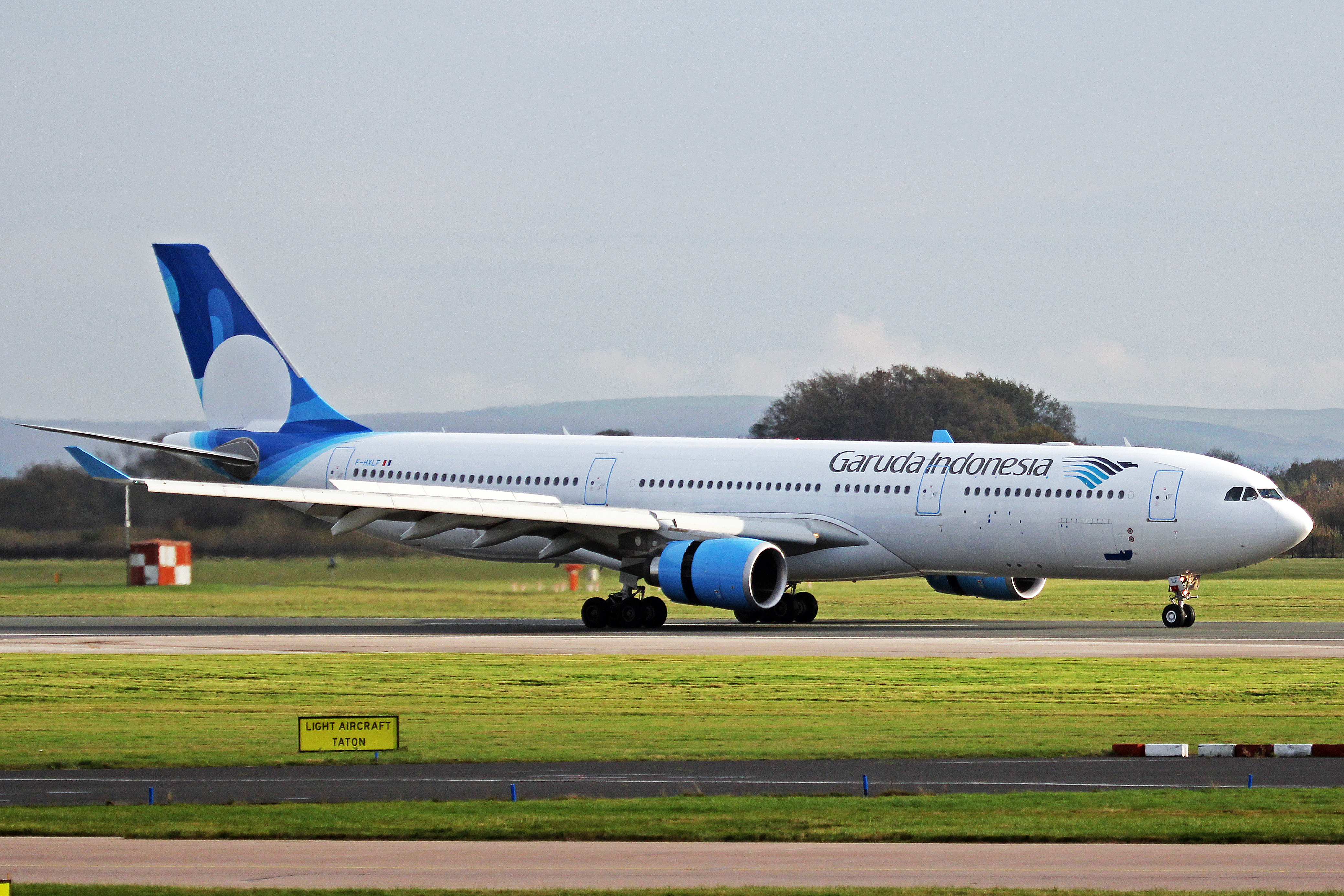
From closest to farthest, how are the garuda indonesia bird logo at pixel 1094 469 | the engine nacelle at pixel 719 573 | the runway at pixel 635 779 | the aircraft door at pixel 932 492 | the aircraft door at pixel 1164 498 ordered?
the runway at pixel 635 779, the aircraft door at pixel 1164 498, the engine nacelle at pixel 719 573, the garuda indonesia bird logo at pixel 1094 469, the aircraft door at pixel 932 492

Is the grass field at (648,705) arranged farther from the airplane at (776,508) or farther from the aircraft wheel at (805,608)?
the aircraft wheel at (805,608)

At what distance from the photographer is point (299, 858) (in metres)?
13.1

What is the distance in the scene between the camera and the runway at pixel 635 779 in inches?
650

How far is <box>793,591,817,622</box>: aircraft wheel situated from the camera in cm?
4362

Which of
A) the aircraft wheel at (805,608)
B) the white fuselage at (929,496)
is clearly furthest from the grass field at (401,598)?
the aircraft wheel at (805,608)

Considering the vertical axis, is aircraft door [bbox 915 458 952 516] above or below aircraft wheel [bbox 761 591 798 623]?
above

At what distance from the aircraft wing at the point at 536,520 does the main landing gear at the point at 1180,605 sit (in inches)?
260

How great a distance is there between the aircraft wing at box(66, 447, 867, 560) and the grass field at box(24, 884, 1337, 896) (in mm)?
27675

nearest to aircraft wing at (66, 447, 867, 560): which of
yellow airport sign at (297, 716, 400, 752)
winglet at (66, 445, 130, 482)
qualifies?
winglet at (66, 445, 130, 482)

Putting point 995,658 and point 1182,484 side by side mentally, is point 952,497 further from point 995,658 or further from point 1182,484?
point 995,658

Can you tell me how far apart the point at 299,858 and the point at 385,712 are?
10781 mm

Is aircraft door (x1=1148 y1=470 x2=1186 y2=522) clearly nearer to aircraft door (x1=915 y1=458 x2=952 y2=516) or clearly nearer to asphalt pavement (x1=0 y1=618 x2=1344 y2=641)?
asphalt pavement (x1=0 y1=618 x2=1344 y2=641)

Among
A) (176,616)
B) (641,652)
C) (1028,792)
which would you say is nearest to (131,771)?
(1028,792)

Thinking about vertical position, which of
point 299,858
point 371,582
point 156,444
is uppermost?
point 156,444
